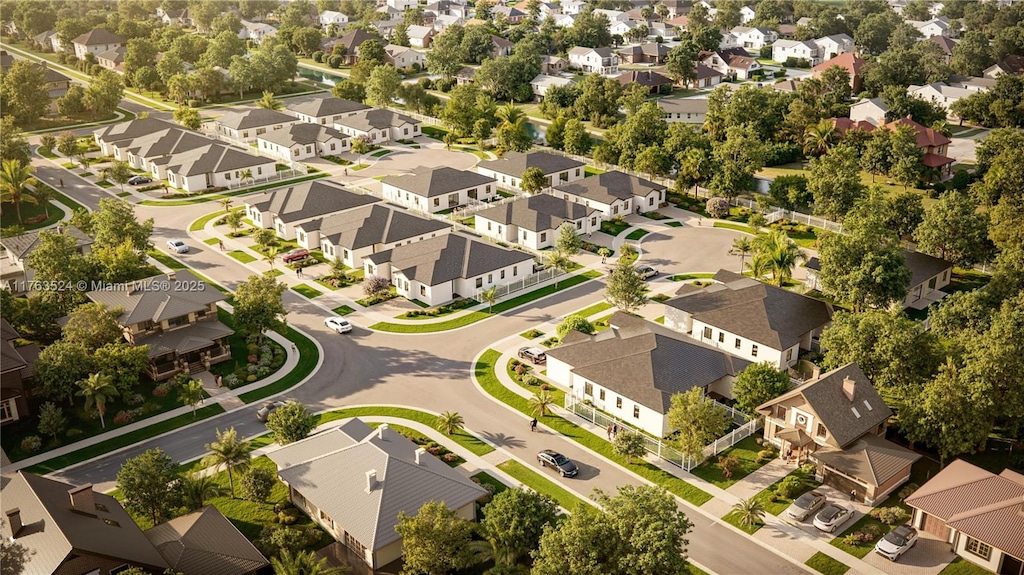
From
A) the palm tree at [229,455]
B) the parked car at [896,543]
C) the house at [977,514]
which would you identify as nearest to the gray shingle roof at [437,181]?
the palm tree at [229,455]

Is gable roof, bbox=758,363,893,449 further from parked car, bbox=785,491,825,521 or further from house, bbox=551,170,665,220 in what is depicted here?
house, bbox=551,170,665,220

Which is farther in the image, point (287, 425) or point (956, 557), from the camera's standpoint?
point (287, 425)

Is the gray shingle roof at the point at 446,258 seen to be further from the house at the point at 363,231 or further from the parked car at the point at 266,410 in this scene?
the parked car at the point at 266,410

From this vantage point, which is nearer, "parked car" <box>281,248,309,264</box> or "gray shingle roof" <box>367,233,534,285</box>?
"gray shingle roof" <box>367,233,534,285</box>

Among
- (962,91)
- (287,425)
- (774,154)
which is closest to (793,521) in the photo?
(287,425)

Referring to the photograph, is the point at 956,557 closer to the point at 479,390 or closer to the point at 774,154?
the point at 479,390

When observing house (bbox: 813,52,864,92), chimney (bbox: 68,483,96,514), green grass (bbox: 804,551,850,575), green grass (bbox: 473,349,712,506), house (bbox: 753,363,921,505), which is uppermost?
house (bbox: 813,52,864,92)

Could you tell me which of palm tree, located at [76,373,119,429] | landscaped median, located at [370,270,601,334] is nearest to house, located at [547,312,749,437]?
landscaped median, located at [370,270,601,334]

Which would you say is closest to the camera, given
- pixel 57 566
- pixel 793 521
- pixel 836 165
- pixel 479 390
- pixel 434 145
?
pixel 57 566
